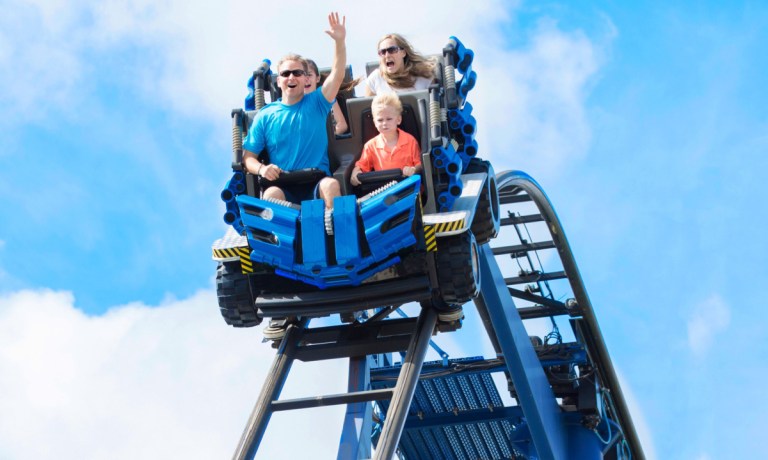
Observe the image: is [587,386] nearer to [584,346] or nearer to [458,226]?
[584,346]

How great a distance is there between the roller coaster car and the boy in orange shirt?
4.0 inches

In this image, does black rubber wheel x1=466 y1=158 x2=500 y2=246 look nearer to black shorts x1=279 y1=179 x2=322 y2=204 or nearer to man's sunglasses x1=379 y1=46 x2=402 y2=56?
man's sunglasses x1=379 y1=46 x2=402 y2=56

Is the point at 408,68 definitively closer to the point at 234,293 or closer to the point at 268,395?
the point at 234,293

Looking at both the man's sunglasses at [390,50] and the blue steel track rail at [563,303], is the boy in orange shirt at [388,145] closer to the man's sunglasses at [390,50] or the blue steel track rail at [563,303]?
the man's sunglasses at [390,50]

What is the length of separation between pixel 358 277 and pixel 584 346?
436 cm

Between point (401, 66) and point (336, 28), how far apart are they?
66 centimetres

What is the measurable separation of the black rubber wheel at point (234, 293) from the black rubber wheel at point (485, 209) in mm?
1378

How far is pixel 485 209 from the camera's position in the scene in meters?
7.20

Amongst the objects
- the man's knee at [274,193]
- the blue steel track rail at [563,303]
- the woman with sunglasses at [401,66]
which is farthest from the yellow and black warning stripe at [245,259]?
the blue steel track rail at [563,303]

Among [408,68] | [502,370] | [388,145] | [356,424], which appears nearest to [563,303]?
[502,370]

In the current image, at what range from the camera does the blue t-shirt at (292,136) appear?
6.91 metres

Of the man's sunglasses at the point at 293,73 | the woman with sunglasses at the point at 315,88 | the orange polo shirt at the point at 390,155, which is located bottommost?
the orange polo shirt at the point at 390,155

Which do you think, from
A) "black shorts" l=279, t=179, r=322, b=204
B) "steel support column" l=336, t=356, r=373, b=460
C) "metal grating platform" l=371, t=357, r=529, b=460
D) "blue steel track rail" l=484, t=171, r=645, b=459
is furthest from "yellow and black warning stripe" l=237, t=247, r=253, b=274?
"metal grating platform" l=371, t=357, r=529, b=460

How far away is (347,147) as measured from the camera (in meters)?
7.29
